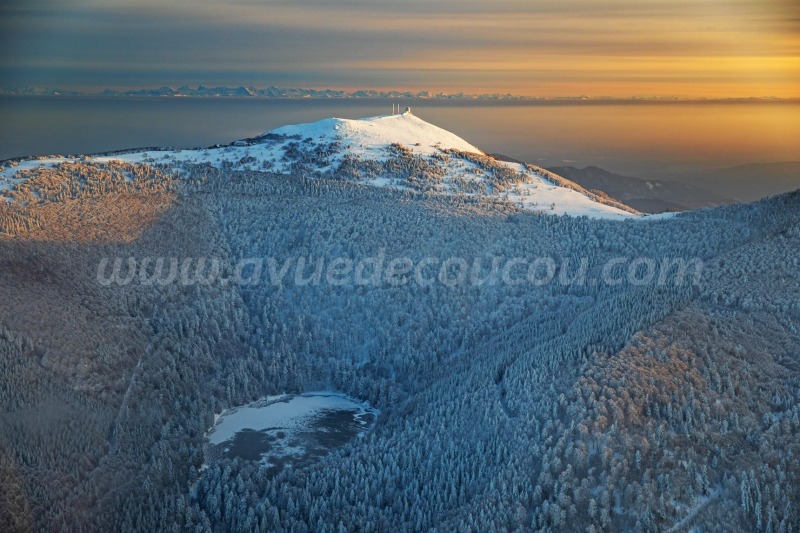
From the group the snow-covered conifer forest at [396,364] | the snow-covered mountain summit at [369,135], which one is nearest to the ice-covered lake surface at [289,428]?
the snow-covered conifer forest at [396,364]

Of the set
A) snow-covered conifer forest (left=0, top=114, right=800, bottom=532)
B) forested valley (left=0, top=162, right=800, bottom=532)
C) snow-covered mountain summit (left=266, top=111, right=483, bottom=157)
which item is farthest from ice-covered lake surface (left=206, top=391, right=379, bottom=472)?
snow-covered mountain summit (left=266, top=111, right=483, bottom=157)

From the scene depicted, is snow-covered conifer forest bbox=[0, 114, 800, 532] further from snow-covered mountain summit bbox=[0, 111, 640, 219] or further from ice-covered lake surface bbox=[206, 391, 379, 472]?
snow-covered mountain summit bbox=[0, 111, 640, 219]

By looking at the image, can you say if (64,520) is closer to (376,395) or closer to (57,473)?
(57,473)

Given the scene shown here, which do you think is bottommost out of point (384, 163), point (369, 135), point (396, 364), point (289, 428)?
point (289, 428)

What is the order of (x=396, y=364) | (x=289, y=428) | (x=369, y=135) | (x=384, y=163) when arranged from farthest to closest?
(x=369, y=135) < (x=384, y=163) < (x=396, y=364) < (x=289, y=428)

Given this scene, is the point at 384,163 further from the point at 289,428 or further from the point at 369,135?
the point at 289,428

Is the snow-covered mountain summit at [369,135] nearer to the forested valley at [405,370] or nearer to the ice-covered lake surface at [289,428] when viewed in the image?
the forested valley at [405,370]

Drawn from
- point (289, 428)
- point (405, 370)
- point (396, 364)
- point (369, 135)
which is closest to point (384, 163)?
point (369, 135)
